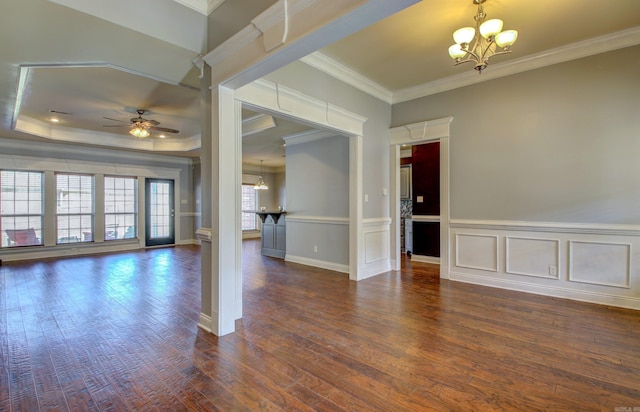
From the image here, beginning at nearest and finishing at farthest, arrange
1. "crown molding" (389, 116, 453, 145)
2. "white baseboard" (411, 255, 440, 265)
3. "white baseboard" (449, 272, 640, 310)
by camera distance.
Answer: "white baseboard" (449, 272, 640, 310) → "crown molding" (389, 116, 453, 145) → "white baseboard" (411, 255, 440, 265)

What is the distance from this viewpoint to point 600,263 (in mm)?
3486

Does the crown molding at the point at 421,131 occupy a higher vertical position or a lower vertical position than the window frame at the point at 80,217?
higher

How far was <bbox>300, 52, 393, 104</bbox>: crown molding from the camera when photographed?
3756mm

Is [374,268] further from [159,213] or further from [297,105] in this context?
[159,213]

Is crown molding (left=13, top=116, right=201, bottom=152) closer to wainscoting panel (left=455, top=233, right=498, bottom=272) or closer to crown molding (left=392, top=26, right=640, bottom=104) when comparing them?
crown molding (left=392, top=26, right=640, bottom=104)

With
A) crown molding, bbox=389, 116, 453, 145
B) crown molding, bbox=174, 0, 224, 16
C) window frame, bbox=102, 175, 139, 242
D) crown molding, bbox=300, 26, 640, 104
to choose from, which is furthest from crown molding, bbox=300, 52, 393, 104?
window frame, bbox=102, 175, 139, 242

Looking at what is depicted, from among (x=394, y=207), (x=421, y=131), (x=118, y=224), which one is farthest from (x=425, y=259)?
(x=118, y=224)

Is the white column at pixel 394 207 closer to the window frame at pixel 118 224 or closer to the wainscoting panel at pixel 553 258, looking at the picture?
the wainscoting panel at pixel 553 258

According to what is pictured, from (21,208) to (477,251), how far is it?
9617mm

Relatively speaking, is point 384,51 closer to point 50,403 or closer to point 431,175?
point 431,175

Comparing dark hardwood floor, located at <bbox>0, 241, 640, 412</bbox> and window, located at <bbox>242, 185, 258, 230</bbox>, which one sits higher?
window, located at <bbox>242, 185, 258, 230</bbox>

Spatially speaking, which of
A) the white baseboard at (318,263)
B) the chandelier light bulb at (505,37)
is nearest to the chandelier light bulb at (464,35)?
the chandelier light bulb at (505,37)

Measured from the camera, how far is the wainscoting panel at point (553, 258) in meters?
3.37

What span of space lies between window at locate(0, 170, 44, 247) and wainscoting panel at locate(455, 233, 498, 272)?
9.18m
